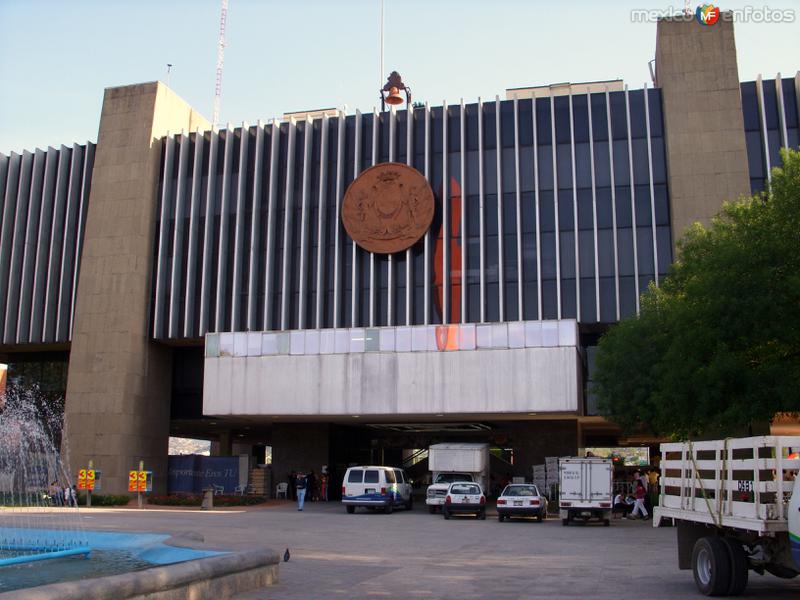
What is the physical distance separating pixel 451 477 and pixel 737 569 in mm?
26988

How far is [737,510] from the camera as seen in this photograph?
11000 millimetres

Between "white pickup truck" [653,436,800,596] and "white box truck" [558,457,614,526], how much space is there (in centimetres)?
1543

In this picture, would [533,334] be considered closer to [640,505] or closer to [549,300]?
[549,300]

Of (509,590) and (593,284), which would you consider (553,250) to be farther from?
(509,590)

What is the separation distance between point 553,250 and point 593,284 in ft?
8.77

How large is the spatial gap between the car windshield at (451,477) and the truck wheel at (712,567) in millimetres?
25791

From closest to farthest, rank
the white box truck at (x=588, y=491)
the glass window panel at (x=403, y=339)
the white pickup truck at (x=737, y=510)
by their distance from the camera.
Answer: the white pickup truck at (x=737, y=510)
the white box truck at (x=588, y=491)
the glass window panel at (x=403, y=339)

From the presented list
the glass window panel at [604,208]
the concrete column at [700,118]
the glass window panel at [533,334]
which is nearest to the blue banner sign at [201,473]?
the glass window panel at [533,334]

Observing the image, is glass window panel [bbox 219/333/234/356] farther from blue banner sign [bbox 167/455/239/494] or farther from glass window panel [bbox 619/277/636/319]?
glass window panel [bbox 619/277/636/319]

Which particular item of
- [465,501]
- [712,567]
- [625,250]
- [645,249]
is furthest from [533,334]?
[712,567]

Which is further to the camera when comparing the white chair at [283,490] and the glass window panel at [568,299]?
the white chair at [283,490]

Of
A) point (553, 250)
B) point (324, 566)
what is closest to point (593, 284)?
point (553, 250)

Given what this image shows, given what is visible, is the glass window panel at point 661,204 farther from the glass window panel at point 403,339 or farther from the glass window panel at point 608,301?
the glass window panel at point 403,339

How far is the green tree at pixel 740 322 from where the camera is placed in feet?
65.9
